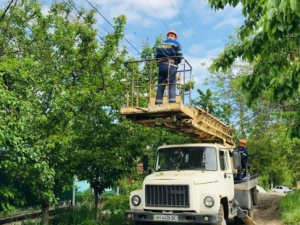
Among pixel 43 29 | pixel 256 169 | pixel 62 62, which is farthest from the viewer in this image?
pixel 256 169

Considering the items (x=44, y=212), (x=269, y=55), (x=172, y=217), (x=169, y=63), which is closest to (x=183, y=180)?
(x=172, y=217)

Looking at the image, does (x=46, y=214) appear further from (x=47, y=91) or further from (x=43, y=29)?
(x=43, y=29)

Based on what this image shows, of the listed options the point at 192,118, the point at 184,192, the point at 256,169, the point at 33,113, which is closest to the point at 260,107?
the point at 256,169

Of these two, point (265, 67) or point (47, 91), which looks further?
point (47, 91)

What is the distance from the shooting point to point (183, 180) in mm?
8375

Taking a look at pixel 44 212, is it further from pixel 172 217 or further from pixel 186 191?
pixel 186 191

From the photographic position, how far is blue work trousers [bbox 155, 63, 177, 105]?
878 centimetres

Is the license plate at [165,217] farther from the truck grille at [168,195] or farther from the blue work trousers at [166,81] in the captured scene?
the blue work trousers at [166,81]

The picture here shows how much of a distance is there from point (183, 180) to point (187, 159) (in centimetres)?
134

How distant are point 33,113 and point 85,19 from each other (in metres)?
8.35

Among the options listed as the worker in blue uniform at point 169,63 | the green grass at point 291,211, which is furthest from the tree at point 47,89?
the green grass at point 291,211

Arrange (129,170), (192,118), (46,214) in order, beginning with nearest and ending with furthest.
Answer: (192,118), (46,214), (129,170)

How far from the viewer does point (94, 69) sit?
13805 mm

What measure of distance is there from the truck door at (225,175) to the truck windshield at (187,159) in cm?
37
